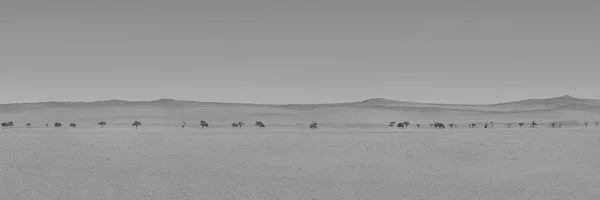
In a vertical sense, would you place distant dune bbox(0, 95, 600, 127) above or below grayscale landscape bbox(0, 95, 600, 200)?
above

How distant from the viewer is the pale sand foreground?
1359 cm

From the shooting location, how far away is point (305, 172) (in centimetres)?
1695

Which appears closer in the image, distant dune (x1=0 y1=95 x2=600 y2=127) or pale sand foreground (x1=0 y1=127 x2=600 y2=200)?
pale sand foreground (x1=0 y1=127 x2=600 y2=200)

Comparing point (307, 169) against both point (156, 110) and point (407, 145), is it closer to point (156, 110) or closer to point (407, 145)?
point (407, 145)

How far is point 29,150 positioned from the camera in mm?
23969

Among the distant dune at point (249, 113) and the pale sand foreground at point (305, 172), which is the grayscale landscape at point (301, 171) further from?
the distant dune at point (249, 113)

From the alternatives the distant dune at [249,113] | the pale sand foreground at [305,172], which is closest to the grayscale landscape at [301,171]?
the pale sand foreground at [305,172]

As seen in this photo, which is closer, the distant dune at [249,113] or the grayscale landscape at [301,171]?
the grayscale landscape at [301,171]

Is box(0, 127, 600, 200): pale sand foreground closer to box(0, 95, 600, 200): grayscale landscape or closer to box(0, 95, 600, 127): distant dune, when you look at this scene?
box(0, 95, 600, 200): grayscale landscape

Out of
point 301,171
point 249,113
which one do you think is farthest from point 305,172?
point 249,113

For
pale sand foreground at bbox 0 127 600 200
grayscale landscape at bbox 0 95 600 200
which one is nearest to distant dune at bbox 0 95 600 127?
grayscale landscape at bbox 0 95 600 200

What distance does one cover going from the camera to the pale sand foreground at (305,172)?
13.6 metres

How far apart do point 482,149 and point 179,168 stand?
1331 cm

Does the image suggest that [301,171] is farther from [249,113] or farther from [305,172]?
[249,113]
